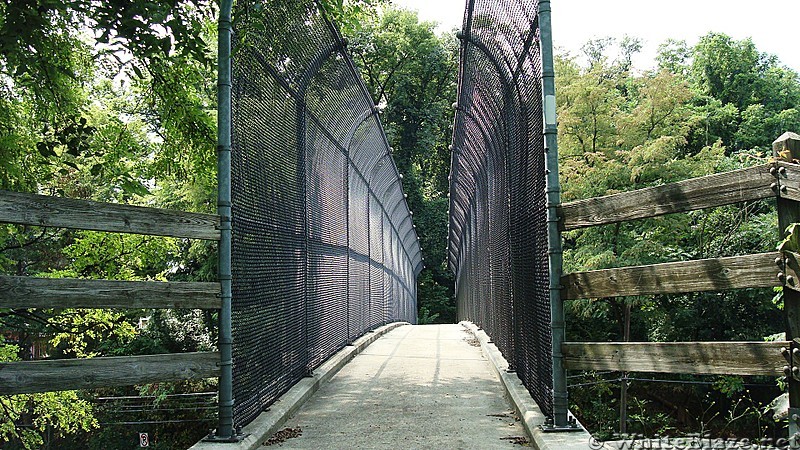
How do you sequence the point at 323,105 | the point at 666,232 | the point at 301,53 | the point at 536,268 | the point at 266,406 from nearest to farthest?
the point at 536,268 < the point at 266,406 < the point at 301,53 < the point at 323,105 < the point at 666,232

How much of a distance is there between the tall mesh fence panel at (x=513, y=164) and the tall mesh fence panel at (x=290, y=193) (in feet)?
5.31

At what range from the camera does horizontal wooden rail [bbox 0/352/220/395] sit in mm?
3541

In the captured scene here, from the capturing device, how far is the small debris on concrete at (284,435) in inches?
197

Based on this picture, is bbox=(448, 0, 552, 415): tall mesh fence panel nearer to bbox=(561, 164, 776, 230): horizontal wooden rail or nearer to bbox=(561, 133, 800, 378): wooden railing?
bbox=(561, 164, 776, 230): horizontal wooden rail

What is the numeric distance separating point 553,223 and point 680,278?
1167mm

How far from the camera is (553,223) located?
4434 mm

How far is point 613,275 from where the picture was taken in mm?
3904

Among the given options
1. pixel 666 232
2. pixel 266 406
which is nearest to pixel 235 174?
pixel 266 406

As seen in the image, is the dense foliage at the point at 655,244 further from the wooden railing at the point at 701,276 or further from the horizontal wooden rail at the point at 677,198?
the wooden railing at the point at 701,276

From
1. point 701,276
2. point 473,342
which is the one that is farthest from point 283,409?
point 473,342

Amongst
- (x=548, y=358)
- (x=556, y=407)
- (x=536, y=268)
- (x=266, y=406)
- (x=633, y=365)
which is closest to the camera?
(x=633, y=365)

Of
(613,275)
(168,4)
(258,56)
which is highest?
(168,4)

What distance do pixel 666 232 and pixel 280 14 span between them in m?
7.98

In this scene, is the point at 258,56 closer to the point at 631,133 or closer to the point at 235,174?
the point at 235,174
